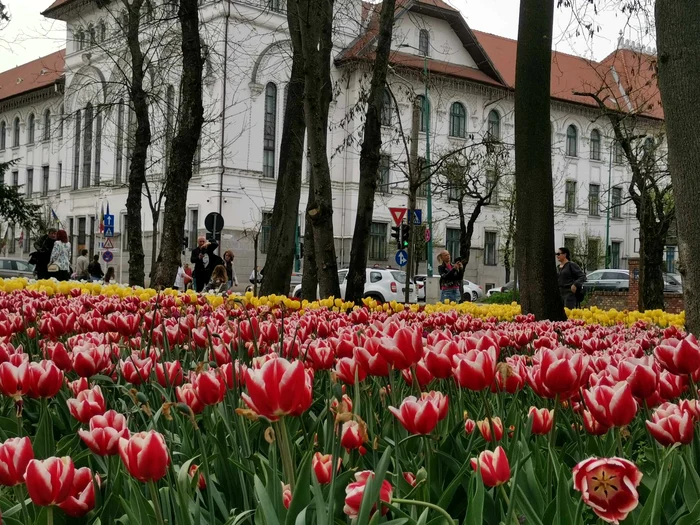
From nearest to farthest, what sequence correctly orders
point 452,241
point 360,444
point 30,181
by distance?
point 360,444 < point 452,241 < point 30,181

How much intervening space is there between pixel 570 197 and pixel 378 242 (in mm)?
15373

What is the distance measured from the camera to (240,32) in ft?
144

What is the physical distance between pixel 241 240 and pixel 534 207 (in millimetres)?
34426

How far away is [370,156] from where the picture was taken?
13.1 m

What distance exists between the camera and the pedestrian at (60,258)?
17.8 m

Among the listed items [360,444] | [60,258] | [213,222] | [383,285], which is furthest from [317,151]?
[383,285]

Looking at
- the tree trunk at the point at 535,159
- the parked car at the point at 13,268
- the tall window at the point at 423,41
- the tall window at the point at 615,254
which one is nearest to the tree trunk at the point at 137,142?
the tall window at the point at 423,41

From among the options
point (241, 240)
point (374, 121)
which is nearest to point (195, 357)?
point (374, 121)

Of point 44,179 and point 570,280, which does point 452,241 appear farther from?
point 570,280

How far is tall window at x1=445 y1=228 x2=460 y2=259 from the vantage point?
5219cm

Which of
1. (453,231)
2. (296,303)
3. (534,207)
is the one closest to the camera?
(296,303)

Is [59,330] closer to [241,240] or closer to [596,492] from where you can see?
[596,492]

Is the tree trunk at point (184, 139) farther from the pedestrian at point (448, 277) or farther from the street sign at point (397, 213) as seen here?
the street sign at point (397, 213)

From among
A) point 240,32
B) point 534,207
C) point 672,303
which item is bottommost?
point 672,303
